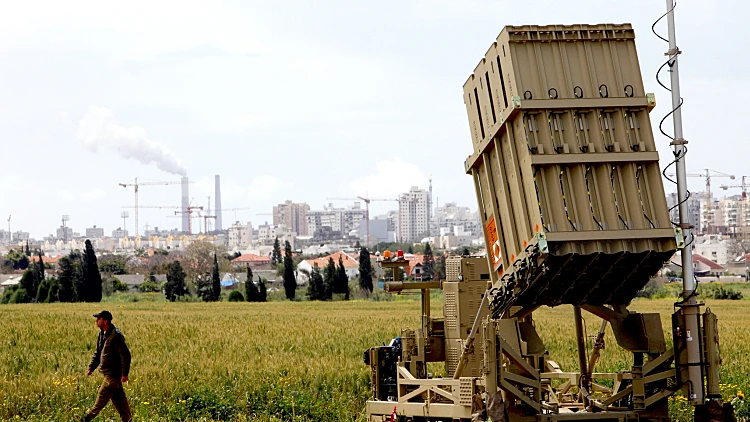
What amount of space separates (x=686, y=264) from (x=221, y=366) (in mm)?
12945

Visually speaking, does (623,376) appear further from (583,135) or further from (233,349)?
(233,349)

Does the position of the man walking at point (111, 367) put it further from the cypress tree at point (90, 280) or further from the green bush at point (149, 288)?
the green bush at point (149, 288)

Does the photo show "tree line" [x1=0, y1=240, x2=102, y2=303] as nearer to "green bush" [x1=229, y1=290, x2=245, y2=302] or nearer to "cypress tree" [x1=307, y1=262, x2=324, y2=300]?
"green bush" [x1=229, y1=290, x2=245, y2=302]

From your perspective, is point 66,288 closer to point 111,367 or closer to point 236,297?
point 236,297

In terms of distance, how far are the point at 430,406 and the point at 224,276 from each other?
4950 inches

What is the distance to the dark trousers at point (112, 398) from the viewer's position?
14195 mm

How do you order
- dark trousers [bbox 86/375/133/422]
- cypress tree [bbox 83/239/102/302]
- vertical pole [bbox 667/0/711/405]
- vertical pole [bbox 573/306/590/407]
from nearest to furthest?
1. vertical pole [bbox 667/0/711/405]
2. dark trousers [bbox 86/375/133/422]
3. vertical pole [bbox 573/306/590/407]
4. cypress tree [bbox 83/239/102/302]

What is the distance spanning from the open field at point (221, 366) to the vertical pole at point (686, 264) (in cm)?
574

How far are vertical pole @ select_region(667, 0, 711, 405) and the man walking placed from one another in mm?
7144

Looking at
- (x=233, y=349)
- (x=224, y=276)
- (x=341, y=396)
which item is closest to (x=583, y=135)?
(x=341, y=396)

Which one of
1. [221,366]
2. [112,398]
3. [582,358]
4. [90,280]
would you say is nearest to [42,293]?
[90,280]

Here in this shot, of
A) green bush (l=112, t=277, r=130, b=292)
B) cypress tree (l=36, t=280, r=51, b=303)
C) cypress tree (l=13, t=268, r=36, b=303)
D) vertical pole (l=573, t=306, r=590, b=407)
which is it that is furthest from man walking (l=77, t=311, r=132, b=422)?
green bush (l=112, t=277, r=130, b=292)

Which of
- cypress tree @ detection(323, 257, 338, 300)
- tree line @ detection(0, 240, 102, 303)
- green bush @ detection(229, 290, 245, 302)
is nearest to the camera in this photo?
tree line @ detection(0, 240, 102, 303)

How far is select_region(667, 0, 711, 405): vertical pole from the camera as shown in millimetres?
12305
